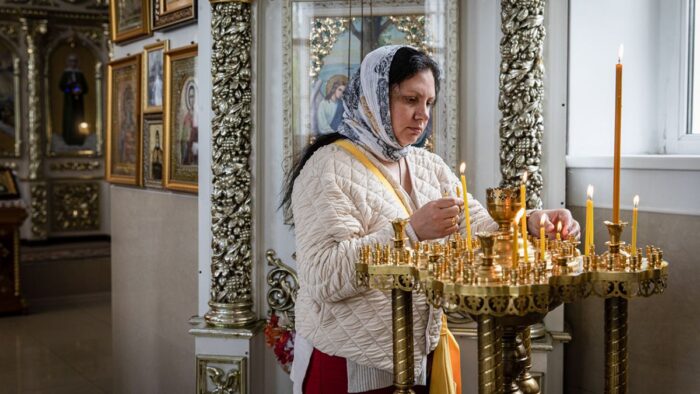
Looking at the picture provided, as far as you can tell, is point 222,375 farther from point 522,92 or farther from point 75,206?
point 75,206

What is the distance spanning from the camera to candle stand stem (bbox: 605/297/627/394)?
1531mm

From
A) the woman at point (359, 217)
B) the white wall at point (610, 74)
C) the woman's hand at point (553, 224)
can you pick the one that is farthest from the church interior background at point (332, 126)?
the woman at point (359, 217)

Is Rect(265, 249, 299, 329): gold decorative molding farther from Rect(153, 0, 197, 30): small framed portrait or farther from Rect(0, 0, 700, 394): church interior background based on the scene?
Rect(153, 0, 197, 30): small framed portrait

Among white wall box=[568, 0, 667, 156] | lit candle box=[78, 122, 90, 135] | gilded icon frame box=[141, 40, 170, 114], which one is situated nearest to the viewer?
white wall box=[568, 0, 667, 156]

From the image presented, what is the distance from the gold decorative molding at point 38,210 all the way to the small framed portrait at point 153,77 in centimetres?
469

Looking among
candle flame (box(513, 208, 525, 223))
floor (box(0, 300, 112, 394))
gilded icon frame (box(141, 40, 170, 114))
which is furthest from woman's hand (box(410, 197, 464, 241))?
Answer: floor (box(0, 300, 112, 394))

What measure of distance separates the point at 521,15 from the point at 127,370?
2.95 metres

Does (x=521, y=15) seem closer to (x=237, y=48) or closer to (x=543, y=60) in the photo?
(x=543, y=60)

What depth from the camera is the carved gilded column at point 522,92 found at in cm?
261

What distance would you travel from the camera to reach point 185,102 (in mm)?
3725

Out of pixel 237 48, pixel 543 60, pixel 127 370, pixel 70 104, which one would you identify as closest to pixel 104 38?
pixel 70 104

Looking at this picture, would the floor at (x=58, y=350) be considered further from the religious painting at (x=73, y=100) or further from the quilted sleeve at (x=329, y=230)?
the quilted sleeve at (x=329, y=230)

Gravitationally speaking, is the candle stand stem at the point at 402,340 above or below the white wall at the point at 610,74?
below

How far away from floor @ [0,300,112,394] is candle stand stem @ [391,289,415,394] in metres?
3.84
